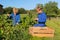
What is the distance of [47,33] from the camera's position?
980 cm

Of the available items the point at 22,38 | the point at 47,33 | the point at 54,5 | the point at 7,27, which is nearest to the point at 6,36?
the point at 7,27

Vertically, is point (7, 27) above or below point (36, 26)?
above

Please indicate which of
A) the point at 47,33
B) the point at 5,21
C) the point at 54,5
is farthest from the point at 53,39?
the point at 54,5

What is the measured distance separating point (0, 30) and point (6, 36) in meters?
0.28

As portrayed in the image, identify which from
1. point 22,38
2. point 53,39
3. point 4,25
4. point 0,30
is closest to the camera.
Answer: point 0,30

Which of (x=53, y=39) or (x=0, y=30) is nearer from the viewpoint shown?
(x=0, y=30)

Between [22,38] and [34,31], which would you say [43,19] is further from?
[22,38]

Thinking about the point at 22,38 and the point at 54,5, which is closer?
the point at 22,38

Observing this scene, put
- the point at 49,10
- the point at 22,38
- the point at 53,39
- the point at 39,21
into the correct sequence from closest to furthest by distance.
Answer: the point at 22,38, the point at 53,39, the point at 39,21, the point at 49,10

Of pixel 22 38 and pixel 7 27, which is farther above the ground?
pixel 7 27

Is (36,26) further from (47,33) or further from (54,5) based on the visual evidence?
(54,5)

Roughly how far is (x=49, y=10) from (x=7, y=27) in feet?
243

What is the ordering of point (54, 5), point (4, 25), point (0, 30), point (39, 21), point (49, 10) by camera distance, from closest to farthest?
1. point (0, 30)
2. point (4, 25)
3. point (39, 21)
4. point (49, 10)
5. point (54, 5)

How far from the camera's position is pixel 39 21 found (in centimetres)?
959
